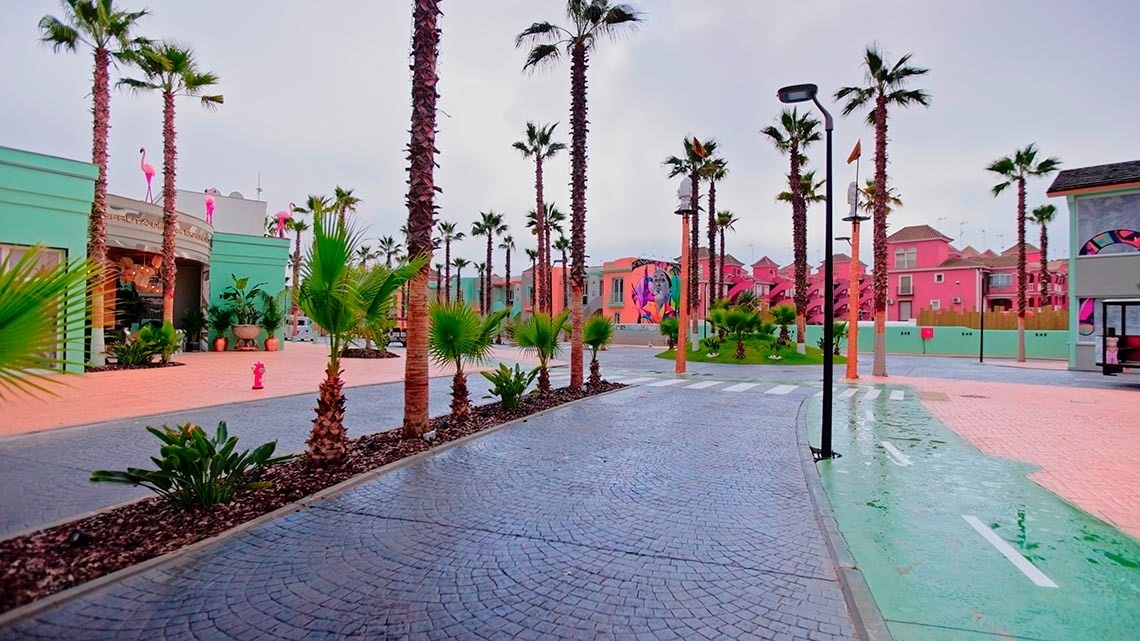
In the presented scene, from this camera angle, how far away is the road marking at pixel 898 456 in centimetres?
762

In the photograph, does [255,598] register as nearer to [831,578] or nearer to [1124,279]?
[831,578]

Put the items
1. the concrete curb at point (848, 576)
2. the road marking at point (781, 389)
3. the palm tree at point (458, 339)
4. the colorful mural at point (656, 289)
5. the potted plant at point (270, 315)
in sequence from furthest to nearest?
1. the colorful mural at point (656, 289)
2. the potted plant at point (270, 315)
3. the road marking at point (781, 389)
4. the palm tree at point (458, 339)
5. the concrete curb at point (848, 576)

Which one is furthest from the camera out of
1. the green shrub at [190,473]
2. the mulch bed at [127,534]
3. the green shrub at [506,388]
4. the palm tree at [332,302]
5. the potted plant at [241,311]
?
the potted plant at [241,311]

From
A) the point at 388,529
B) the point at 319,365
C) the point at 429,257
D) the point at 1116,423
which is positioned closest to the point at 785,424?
the point at 1116,423

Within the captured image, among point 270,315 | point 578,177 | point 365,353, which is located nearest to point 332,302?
point 578,177

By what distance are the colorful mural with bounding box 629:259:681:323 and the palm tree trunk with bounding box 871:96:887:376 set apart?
31240 mm

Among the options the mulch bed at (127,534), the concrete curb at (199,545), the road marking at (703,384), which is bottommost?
the road marking at (703,384)

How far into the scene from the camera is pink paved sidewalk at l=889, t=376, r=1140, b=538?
6.27m

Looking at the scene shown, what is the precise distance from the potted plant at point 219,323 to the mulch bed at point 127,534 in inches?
964

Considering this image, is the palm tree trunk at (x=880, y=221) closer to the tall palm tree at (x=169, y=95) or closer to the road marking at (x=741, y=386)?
the road marking at (x=741, y=386)

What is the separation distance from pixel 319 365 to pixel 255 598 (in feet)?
A: 65.2

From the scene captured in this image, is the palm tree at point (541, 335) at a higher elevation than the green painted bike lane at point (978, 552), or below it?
higher

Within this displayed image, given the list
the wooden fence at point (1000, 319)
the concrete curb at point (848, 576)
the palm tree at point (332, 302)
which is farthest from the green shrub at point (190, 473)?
the wooden fence at point (1000, 319)

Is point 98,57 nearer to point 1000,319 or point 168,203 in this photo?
point 168,203
